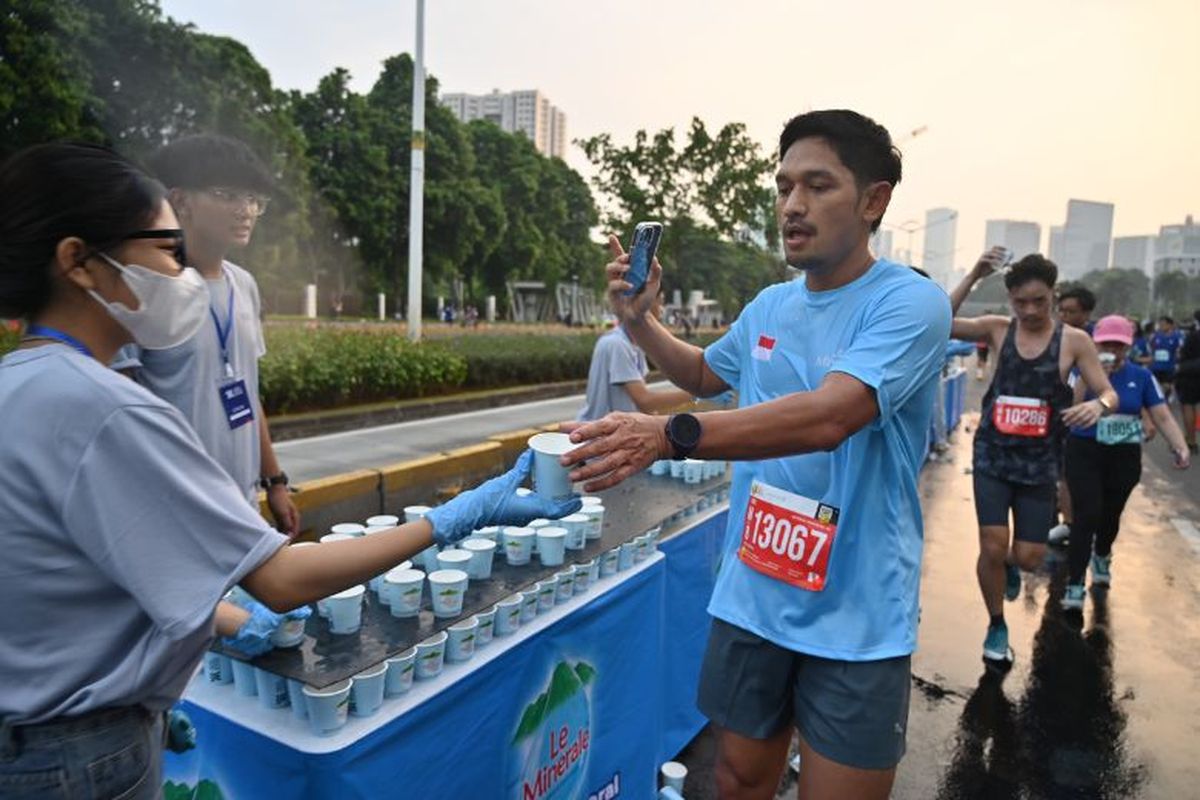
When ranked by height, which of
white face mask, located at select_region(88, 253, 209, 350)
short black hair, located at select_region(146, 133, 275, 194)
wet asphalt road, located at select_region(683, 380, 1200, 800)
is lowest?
wet asphalt road, located at select_region(683, 380, 1200, 800)

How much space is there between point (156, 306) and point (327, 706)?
35.1 inches

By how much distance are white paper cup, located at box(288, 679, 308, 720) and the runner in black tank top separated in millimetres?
3511

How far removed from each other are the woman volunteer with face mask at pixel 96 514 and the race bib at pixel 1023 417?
3.76 metres

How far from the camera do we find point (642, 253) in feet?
7.24

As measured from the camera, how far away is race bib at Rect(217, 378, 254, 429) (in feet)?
8.04

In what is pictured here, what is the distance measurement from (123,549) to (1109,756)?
12.7 ft

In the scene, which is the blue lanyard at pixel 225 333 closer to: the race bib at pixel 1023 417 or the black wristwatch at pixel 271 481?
the black wristwatch at pixel 271 481

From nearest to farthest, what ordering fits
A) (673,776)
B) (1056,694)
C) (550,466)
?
(550,466) → (673,776) → (1056,694)

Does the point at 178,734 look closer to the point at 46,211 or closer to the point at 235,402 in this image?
the point at 46,211

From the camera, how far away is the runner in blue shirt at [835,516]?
1807 millimetres

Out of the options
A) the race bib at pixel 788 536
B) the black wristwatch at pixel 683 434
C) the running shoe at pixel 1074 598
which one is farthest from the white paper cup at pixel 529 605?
the running shoe at pixel 1074 598

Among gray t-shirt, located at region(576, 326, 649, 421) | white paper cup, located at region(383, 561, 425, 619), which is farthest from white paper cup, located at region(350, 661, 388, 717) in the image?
gray t-shirt, located at region(576, 326, 649, 421)

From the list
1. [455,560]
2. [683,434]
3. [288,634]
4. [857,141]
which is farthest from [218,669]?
[857,141]

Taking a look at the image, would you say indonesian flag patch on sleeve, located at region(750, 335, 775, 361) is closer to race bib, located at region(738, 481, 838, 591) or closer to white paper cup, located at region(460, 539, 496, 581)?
race bib, located at region(738, 481, 838, 591)
